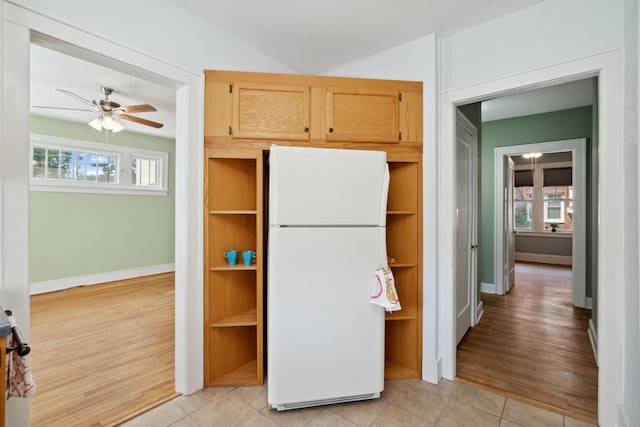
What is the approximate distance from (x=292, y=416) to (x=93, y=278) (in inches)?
175

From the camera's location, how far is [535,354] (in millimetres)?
2660

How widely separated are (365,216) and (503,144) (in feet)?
12.6

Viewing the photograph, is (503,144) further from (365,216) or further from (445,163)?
(365,216)

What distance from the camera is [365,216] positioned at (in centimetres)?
193

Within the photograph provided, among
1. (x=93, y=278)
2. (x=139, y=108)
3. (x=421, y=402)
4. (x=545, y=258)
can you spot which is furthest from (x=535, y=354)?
(x=545, y=258)

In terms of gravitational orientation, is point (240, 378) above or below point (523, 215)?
below

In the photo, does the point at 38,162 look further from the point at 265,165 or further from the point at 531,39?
the point at 531,39

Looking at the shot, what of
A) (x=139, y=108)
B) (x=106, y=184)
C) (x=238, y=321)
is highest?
(x=139, y=108)

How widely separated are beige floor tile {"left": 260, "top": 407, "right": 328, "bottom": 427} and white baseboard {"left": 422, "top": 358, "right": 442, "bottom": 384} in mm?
798

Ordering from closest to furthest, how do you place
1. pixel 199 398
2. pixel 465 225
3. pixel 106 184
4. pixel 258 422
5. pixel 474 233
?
pixel 258 422 < pixel 199 398 < pixel 465 225 < pixel 474 233 < pixel 106 184

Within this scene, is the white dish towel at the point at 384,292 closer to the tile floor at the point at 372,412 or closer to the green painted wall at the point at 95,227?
the tile floor at the point at 372,412

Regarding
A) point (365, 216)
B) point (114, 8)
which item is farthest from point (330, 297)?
point (114, 8)

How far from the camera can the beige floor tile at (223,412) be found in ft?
5.90

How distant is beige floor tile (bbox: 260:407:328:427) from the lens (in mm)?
1803
